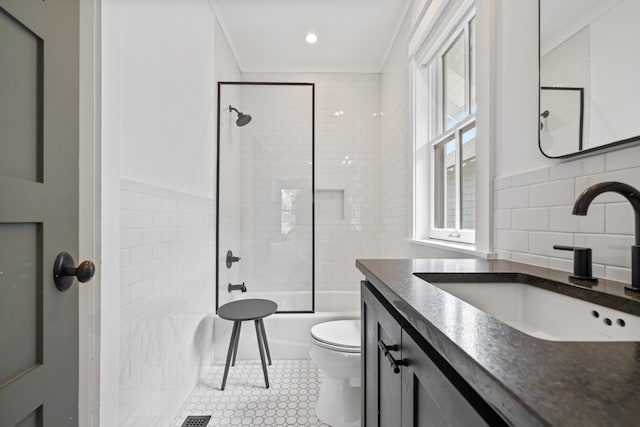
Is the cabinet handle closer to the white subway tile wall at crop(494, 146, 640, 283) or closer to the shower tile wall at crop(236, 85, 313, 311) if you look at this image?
the white subway tile wall at crop(494, 146, 640, 283)

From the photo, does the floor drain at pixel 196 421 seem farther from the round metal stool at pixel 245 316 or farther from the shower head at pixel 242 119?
the shower head at pixel 242 119

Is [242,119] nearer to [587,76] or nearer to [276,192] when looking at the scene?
[276,192]

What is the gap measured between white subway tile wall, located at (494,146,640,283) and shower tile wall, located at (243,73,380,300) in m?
2.10

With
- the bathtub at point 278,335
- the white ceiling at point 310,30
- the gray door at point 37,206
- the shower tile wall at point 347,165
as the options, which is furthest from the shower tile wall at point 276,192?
the gray door at point 37,206

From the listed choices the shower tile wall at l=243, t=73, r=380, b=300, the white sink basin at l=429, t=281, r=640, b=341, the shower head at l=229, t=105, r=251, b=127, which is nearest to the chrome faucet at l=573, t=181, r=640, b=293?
the white sink basin at l=429, t=281, r=640, b=341

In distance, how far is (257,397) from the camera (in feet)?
6.00

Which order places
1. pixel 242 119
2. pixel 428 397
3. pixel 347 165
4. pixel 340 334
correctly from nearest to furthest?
pixel 428 397 → pixel 340 334 → pixel 242 119 → pixel 347 165

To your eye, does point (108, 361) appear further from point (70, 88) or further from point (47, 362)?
point (70, 88)

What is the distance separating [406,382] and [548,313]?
0.40 metres

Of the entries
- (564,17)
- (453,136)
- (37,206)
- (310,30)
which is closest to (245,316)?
(37,206)

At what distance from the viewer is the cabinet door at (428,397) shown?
387 millimetres

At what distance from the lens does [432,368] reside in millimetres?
477

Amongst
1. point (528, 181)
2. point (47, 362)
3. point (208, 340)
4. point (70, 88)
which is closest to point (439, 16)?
point (528, 181)

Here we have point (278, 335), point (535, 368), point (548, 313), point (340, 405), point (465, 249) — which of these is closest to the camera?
point (535, 368)
